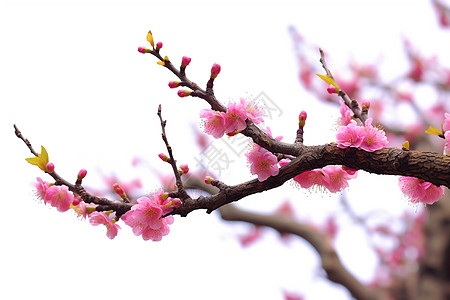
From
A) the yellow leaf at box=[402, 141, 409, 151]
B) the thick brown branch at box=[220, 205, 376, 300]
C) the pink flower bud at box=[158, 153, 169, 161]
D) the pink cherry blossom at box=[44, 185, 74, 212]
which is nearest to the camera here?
the yellow leaf at box=[402, 141, 409, 151]

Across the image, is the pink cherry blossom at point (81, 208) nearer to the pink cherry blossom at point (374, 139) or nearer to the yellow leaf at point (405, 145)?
the pink cherry blossom at point (374, 139)

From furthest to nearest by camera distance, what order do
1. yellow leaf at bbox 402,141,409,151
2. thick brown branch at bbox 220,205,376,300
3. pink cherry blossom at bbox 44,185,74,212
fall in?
thick brown branch at bbox 220,205,376,300 → pink cherry blossom at bbox 44,185,74,212 → yellow leaf at bbox 402,141,409,151

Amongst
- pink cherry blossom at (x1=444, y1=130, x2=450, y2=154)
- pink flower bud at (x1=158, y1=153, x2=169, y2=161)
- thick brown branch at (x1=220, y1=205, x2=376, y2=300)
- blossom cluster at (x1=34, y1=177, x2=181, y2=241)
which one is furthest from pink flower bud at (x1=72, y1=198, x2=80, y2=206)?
thick brown branch at (x1=220, y1=205, x2=376, y2=300)

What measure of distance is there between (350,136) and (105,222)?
99cm

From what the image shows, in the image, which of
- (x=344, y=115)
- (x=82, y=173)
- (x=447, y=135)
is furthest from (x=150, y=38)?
(x=447, y=135)

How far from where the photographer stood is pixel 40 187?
63.9 inches

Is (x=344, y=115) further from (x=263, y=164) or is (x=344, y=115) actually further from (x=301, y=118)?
(x=263, y=164)

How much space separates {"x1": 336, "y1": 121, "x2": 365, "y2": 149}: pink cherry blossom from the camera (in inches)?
55.7

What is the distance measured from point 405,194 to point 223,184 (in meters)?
0.73

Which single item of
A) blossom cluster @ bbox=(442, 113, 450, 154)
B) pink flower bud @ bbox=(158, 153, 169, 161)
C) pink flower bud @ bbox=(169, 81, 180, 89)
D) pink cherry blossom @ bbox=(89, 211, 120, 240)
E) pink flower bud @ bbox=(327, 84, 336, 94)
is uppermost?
pink flower bud @ bbox=(327, 84, 336, 94)

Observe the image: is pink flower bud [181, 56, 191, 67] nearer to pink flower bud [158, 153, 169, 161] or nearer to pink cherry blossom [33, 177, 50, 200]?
pink flower bud [158, 153, 169, 161]

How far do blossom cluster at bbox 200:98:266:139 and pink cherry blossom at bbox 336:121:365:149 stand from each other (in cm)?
31

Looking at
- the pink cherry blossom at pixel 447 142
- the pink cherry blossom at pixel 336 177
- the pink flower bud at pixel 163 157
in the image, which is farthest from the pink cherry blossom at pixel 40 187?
the pink cherry blossom at pixel 447 142

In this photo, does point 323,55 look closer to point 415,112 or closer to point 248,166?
point 248,166
